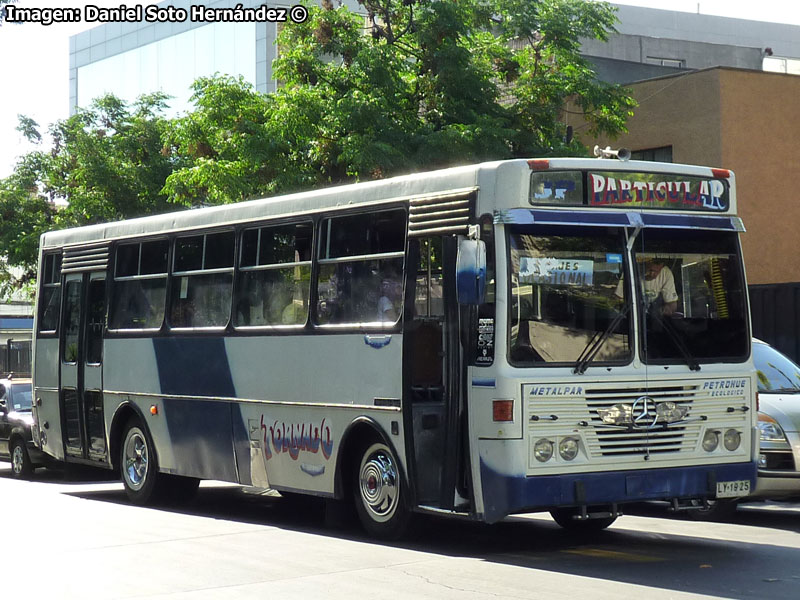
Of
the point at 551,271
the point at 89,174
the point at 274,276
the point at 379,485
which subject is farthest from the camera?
the point at 89,174

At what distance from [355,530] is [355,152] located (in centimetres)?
965

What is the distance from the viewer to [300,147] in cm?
2214

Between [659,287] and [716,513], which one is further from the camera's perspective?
[716,513]

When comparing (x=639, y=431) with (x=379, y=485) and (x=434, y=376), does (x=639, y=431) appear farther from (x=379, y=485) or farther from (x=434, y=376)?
(x=379, y=485)

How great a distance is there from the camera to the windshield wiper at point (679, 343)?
10008mm

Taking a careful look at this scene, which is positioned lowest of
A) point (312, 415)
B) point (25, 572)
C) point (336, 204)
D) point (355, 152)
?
point (25, 572)

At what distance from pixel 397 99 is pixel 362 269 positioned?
11305mm

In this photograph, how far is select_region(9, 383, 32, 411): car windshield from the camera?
2050cm

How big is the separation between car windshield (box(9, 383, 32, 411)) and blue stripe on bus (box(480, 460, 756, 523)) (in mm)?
12912

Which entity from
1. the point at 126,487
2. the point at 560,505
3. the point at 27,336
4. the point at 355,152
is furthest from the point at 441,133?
the point at 27,336

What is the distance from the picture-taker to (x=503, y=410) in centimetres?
941

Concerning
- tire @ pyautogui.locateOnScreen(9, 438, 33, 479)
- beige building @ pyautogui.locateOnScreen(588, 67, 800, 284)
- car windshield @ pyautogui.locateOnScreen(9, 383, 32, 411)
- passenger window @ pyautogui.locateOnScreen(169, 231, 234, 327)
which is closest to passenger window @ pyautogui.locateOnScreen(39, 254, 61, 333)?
tire @ pyautogui.locateOnScreen(9, 438, 33, 479)

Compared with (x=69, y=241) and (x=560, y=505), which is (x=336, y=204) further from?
(x=69, y=241)

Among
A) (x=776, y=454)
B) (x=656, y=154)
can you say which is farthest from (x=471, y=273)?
(x=656, y=154)
